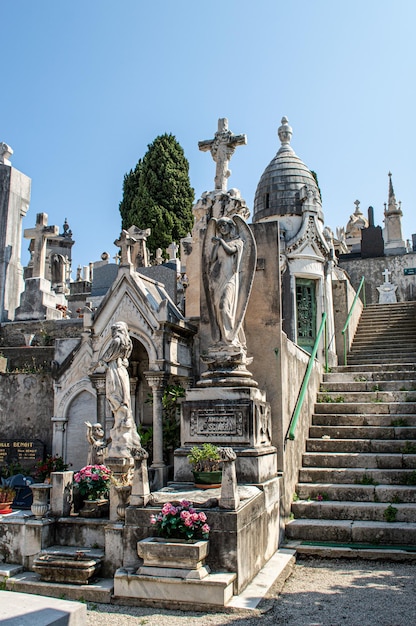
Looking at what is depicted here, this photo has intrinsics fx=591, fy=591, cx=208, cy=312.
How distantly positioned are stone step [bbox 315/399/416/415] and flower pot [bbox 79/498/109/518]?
169 inches

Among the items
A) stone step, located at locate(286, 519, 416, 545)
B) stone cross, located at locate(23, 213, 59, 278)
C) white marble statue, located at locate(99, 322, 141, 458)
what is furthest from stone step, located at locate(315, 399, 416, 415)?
stone cross, located at locate(23, 213, 59, 278)

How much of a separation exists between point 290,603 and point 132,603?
146cm

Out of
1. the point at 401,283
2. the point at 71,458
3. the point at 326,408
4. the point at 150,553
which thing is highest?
the point at 401,283

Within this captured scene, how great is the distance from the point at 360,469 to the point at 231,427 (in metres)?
2.25

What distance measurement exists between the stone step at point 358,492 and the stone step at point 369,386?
2.58 metres

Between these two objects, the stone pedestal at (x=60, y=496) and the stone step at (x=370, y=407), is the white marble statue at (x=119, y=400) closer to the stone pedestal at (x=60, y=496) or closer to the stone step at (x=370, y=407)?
the stone pedestal at (x=60, y=496)

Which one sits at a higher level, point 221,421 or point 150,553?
point 221,421

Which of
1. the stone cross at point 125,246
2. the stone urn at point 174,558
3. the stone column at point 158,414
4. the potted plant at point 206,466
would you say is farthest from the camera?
the stone cross at point 125,246

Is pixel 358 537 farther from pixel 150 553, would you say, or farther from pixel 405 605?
pixel 150 553

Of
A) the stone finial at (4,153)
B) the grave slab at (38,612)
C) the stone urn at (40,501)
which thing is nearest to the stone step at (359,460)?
the stone urn at (40,501)

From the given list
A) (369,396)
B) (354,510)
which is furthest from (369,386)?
(354,510)

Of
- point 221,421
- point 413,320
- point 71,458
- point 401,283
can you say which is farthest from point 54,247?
point 221,421

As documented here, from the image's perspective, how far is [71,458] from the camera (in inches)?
394

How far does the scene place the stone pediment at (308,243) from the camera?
49.6ft
